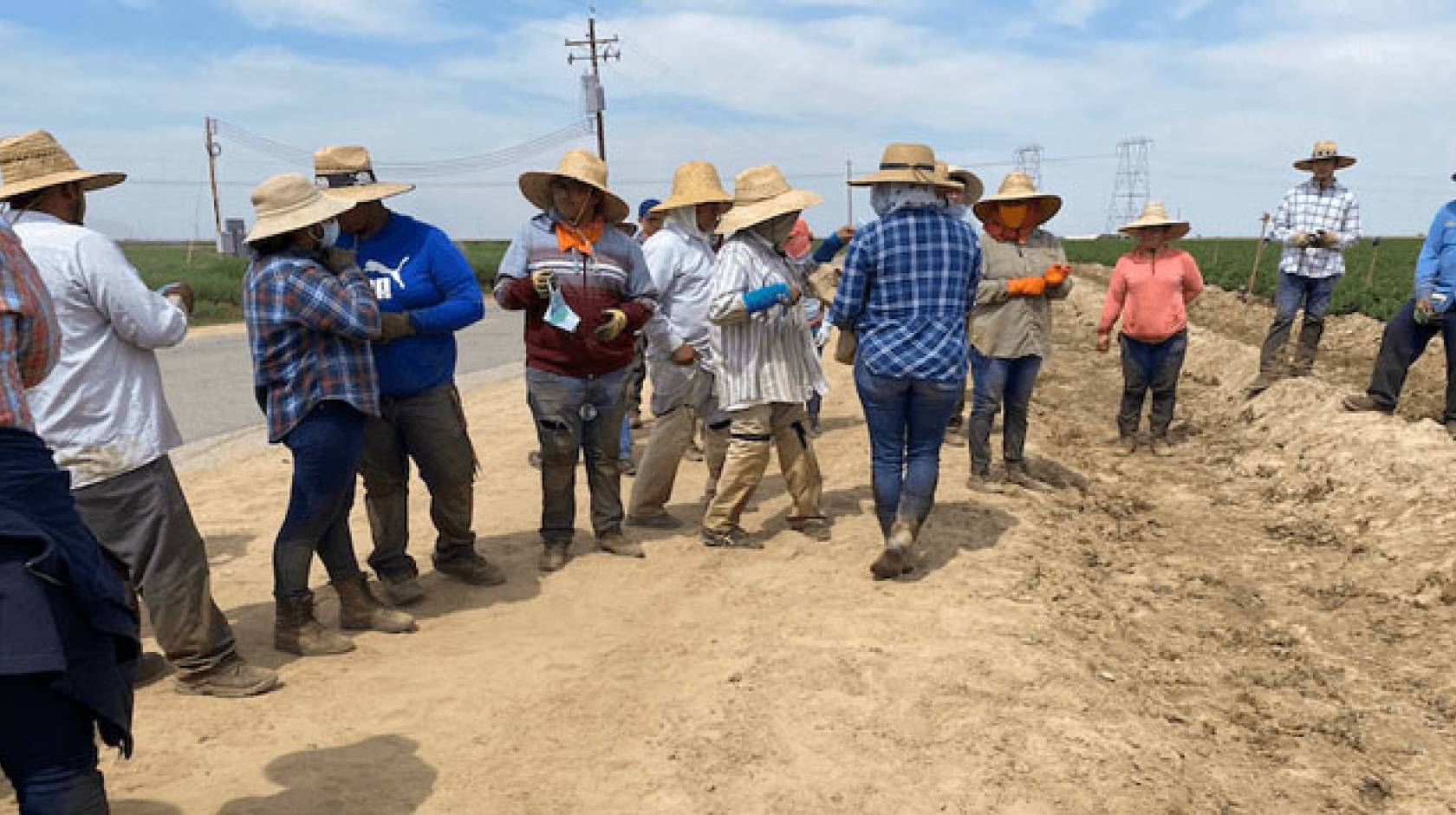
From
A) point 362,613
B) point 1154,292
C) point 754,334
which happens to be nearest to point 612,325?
point 754,334

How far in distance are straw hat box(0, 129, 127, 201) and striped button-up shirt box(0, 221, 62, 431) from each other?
1544mm

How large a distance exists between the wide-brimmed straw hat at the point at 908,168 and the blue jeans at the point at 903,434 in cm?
93

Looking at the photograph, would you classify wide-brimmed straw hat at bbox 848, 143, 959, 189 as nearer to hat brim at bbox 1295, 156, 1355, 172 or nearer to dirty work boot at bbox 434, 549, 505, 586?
dirty work boot at bbox 434, 549, 505, 586

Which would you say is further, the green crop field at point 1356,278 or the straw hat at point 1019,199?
the green crop field at point 1356,278

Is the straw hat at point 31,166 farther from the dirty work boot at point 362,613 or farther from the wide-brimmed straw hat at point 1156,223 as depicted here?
the wide-brimmed straw hat at point 1156,223

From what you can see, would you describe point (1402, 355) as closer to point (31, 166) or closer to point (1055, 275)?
point (1055, 275)

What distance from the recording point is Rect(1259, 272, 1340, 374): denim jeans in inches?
353

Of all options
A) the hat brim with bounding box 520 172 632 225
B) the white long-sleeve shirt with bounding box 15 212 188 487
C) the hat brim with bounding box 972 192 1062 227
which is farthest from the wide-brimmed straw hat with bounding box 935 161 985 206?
the white long-sleeve shirt with bounding box 15 212 188 487

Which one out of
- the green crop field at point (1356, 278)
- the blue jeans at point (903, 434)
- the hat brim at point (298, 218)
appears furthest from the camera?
the green crop field at point (1356, 278)

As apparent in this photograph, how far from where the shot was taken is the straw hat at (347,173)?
4527 mm

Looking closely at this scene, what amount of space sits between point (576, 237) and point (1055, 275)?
10.5 feet

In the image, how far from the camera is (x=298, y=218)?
3975 millimetres

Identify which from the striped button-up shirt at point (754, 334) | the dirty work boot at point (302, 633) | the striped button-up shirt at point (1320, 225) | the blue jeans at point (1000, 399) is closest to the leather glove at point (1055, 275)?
the blue jeans at point (1000, 399)

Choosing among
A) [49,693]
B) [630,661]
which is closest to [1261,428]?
[630,661]
